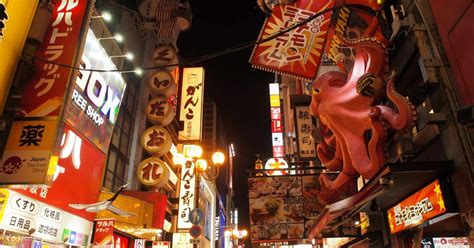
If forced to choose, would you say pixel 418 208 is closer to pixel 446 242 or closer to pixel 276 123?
pixel 446 242

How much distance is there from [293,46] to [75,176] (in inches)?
309

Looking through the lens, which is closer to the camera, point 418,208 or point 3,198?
point 418,208

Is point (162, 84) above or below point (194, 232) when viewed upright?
above

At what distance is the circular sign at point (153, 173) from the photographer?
18.0 metres

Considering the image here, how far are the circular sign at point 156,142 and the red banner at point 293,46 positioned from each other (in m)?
10.7

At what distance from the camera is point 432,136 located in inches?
295

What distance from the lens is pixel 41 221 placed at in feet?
29.7

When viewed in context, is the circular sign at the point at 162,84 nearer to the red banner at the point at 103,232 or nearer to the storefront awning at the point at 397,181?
the red banner at the point at 103,232

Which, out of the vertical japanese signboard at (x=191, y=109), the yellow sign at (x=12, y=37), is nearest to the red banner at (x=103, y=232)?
the yellow sign at (x=12, y=37)

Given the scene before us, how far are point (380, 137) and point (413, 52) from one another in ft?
7.15

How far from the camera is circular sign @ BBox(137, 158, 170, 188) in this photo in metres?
18.0

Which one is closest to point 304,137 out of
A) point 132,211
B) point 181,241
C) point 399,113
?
point 399,113

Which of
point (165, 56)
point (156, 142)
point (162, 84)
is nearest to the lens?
point (156, 142)

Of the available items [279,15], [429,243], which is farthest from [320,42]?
[429,243]
